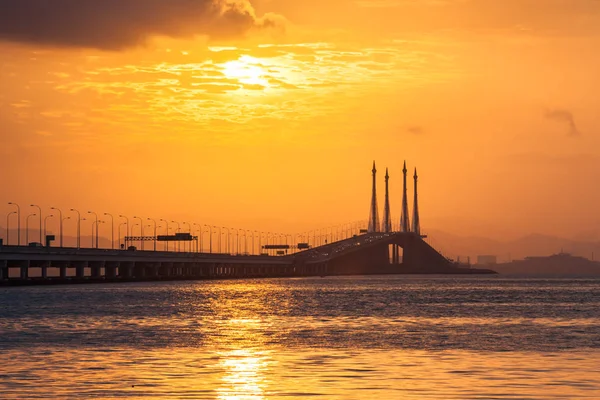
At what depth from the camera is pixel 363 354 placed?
147 ft

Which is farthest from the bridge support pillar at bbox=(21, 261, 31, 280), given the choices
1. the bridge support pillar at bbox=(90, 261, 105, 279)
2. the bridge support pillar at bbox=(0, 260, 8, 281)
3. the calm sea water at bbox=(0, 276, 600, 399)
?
the calm sea water at bbox=(0, 276, 600, 399)

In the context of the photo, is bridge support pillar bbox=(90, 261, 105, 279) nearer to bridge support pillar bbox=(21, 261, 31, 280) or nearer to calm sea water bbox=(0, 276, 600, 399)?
bridge support pillar bbox=(21, 261, 31, 280)

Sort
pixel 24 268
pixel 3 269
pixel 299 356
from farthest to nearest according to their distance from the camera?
pixel 24 268 → pixel 3 269 → pixel 299 356

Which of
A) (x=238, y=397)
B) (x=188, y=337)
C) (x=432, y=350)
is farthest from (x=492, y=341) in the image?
(x=238, y=397)

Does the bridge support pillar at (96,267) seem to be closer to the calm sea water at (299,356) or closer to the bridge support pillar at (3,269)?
the bridge support pillar at (3,269)

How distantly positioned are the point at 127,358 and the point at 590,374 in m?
17.0

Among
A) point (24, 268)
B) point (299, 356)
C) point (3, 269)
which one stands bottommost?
point (299, 356)

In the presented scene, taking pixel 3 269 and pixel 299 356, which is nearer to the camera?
pixel 299 356

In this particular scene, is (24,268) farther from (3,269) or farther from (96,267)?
(96,267)

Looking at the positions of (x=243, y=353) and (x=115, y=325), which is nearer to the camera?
(x=243, y=353)

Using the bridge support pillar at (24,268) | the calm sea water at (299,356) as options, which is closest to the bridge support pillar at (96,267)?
the bridge support pillar at (24,268)

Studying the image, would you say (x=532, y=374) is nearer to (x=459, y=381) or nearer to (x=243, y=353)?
(x=459, y=381)

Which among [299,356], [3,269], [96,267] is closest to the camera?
[299,356]

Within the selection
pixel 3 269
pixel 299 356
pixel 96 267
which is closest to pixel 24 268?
pixel 3 269
